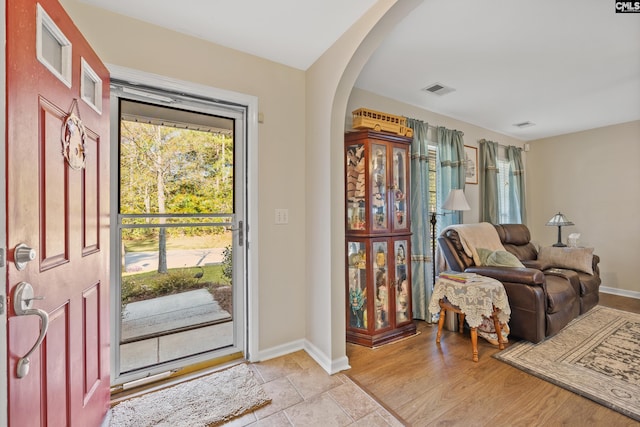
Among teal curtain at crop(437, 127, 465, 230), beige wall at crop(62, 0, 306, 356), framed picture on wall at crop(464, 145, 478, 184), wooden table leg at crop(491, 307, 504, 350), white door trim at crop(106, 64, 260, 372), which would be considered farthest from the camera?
framed picture on wall at crop(464, 145, 478, 184)

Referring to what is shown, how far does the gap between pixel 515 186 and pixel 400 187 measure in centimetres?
319

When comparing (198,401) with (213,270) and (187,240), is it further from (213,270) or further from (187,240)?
(187,240)

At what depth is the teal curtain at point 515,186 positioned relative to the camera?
4445mm

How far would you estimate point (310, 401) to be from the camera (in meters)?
1.65

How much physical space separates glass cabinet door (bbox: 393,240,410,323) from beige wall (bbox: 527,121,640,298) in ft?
12.6

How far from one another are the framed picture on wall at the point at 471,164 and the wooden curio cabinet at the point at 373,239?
1.84 metres

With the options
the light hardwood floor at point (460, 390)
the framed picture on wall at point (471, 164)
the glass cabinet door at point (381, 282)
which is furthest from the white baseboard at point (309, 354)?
the framed picture on wall at point (471, 164)

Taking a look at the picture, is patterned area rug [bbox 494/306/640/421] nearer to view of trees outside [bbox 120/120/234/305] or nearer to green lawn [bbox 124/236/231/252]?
green lawn [bbox 124/236/231/252]

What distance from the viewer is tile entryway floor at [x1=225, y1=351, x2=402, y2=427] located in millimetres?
1499

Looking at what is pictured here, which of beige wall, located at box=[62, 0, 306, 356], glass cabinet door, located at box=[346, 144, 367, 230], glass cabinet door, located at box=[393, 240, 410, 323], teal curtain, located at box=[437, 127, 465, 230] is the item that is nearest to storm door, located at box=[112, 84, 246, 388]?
beige wall, located at box=[62, 0, 306, 356]

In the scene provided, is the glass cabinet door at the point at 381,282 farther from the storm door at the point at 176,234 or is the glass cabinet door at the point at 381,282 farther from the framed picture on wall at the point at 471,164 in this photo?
the framed picture on wall at the point at 471,164

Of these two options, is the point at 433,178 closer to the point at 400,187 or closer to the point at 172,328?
the point at 400,187

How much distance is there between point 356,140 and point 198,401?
7.58 ft

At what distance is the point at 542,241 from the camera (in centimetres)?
474
